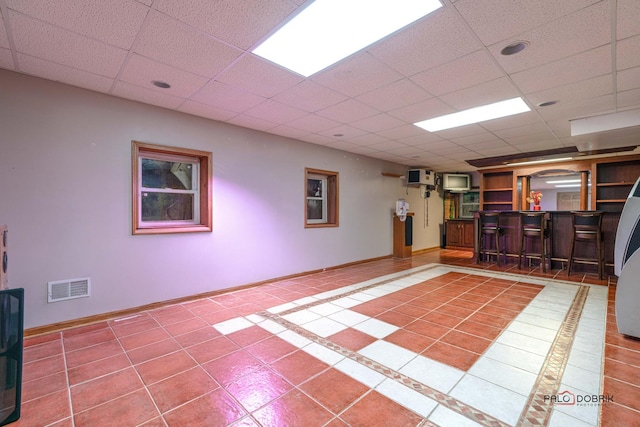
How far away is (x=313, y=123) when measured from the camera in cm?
420

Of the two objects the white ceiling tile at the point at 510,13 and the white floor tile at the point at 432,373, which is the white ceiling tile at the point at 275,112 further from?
the white floor tile at the point at 432,373

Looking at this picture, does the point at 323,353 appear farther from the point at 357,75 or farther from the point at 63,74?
the point at 63,74

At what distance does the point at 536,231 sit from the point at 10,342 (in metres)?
7.16

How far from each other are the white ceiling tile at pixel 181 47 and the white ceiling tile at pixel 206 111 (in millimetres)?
896

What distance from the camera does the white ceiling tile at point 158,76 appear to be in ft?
8.23

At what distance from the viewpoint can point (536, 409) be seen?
66.6 inches

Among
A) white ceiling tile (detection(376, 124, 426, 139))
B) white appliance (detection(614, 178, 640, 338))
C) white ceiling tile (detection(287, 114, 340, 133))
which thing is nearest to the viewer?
white appliance (detection(614, 178, 640, 338))

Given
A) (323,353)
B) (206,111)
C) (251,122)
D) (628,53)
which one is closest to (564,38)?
(628,53)

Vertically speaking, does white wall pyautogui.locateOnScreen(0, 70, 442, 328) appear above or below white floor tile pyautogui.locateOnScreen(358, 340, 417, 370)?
above

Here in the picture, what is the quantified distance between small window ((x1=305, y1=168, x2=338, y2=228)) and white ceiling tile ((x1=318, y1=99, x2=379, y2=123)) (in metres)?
1.79

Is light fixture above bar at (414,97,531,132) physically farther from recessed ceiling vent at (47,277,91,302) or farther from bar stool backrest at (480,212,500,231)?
recessed ceiling vent at (47,277,91,302)

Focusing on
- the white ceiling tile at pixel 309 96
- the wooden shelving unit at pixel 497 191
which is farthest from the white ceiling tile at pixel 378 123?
the wooden shelving unit at pixel 497 191

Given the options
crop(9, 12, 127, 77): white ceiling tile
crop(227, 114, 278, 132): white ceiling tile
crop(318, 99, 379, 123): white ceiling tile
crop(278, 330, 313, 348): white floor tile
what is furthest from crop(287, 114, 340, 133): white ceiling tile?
crop(278, 330, 313, 348): white floor tile

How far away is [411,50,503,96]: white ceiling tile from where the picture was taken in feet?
8.04
